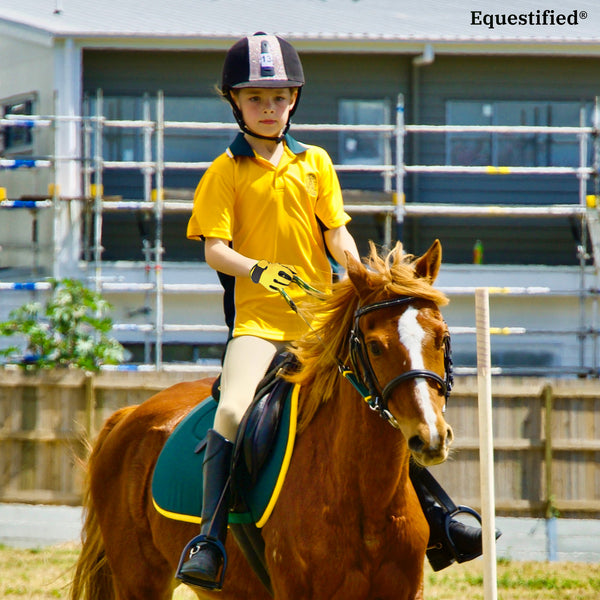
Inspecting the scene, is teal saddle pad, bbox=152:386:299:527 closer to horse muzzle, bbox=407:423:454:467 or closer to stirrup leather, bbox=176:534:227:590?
stirrup leather, bbox=176:534:227:590

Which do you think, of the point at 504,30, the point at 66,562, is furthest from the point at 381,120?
the point at 66,562

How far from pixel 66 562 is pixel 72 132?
7.74 m

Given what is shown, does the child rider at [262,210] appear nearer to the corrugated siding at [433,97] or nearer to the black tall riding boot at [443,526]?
the black tall riding boot at [443,526]

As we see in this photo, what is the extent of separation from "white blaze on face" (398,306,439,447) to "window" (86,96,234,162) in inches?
494

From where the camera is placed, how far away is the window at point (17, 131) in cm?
1580

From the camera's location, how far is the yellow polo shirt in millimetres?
4180

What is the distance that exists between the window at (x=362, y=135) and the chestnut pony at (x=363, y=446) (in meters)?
12.0

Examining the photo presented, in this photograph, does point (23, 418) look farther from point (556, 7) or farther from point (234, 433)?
point (556, 7)

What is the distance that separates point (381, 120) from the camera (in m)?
15.9

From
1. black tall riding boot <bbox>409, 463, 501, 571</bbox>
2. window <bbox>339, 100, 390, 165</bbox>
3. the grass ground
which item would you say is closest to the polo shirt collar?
black tall riding boot <bbox>409, 463, 501, 571</bbox>

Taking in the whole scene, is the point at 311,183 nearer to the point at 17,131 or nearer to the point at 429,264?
the point at 429,264

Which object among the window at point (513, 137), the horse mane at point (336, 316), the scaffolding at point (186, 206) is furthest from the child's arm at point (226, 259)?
the window at point (513, 137)

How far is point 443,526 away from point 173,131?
12481mm

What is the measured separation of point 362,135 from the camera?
15.8 meters
